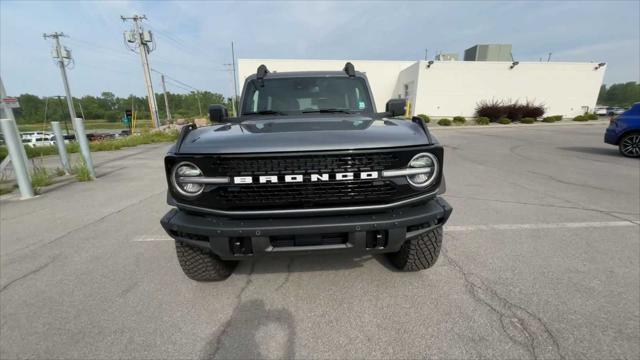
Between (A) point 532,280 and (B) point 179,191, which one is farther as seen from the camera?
(A) point 532,280

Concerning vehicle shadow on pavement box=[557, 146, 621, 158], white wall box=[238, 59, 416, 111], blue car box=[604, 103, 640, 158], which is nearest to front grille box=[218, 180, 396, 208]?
blue car box=[604, 103, 640, 158]

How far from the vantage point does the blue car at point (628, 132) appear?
24.2 feet

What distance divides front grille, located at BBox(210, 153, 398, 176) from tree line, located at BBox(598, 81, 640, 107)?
115 m

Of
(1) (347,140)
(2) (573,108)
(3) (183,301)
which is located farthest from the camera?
(2) (573,108)

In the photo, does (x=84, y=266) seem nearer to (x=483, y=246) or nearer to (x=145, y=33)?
(x=483, y=246)

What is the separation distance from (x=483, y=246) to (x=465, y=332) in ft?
4.61

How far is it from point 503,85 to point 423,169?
29282 mm

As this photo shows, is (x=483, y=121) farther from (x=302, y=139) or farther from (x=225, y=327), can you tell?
(x=225, y=327)

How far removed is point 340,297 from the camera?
7.38 ft

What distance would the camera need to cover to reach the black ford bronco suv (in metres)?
1.80

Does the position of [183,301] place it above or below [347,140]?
below

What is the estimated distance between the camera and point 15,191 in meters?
5.69

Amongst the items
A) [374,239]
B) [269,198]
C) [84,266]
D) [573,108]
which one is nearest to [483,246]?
[374,239]

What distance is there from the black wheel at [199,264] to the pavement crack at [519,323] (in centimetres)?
201
